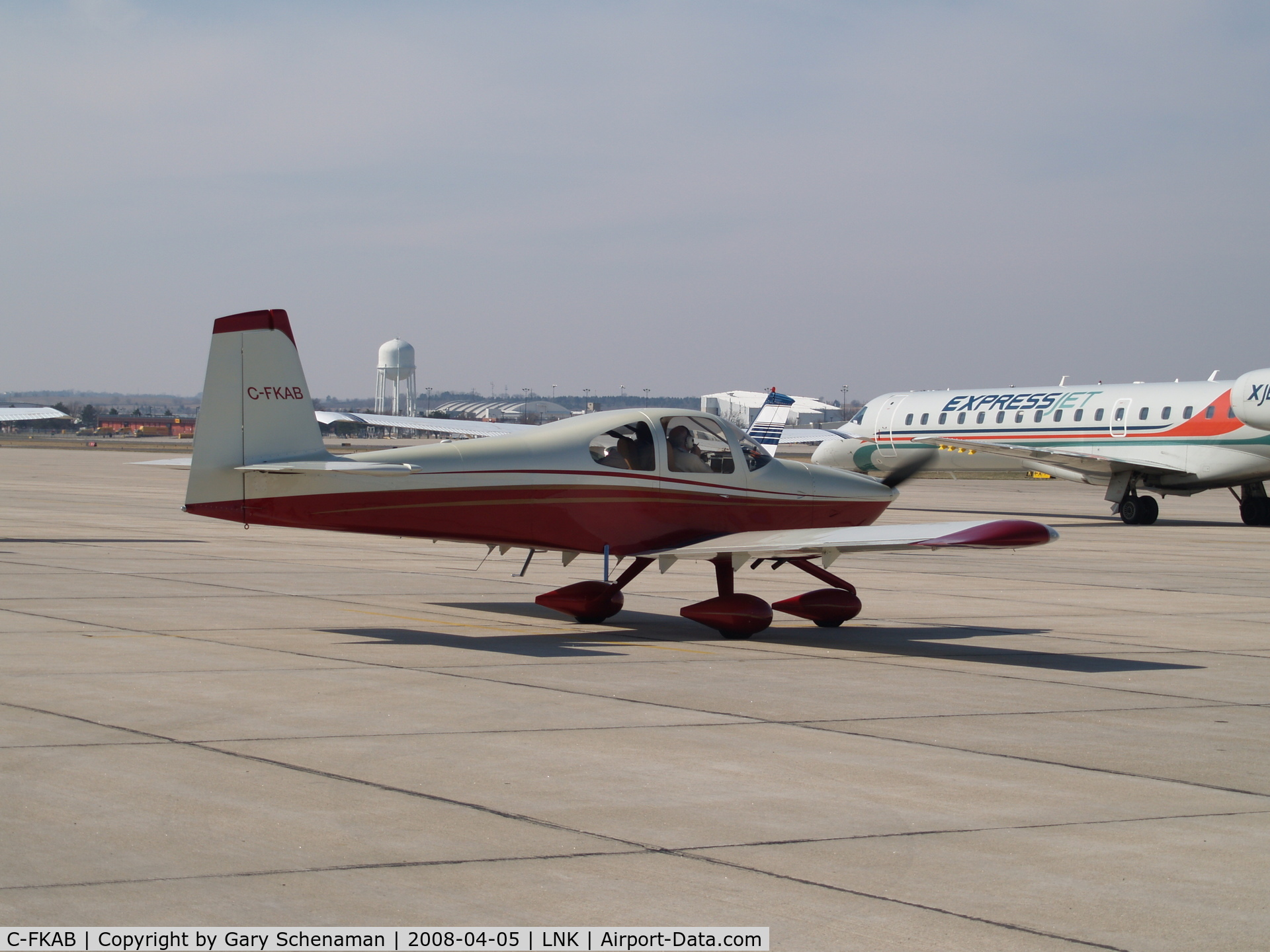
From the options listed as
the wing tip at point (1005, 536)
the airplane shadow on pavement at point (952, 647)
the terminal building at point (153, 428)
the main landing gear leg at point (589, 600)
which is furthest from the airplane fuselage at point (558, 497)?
the terminal building at point (153, 428)

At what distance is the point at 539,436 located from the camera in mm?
13688

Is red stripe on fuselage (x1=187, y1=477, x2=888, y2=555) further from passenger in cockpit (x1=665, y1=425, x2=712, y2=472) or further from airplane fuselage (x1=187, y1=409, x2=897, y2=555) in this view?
passenger in cockpit (x1=665, y1=425, x2=712, y2=472)

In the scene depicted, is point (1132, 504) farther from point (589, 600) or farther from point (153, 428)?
point (153, 428)

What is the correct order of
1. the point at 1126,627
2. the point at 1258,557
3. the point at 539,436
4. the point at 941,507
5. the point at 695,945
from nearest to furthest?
the point at 695,945 < the point at 539,436 < the point at 1126,627 < the point at 1258,557 < the point at 941,507

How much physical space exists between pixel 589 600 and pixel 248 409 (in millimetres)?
4117

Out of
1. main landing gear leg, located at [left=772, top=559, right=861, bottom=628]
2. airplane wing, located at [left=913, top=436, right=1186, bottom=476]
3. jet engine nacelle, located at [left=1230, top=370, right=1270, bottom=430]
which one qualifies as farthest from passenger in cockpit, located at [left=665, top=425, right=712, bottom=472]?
jet engine nacelle, located at [left=1230, top=370, right=1270, bottom=430]

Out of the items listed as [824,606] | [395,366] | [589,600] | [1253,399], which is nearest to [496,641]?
[589,600]

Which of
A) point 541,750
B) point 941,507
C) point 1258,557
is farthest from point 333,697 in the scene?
point 941,507

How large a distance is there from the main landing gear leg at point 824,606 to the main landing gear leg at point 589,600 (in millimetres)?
1604

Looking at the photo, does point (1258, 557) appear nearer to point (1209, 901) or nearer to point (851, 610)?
point (851, 610)

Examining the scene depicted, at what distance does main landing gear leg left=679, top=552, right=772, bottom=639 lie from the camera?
13430 mm

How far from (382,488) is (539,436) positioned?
6.26 feet

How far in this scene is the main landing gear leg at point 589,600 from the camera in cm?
1429

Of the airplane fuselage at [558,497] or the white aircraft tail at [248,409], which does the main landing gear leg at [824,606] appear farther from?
the white aircraft tail at [248,409]
